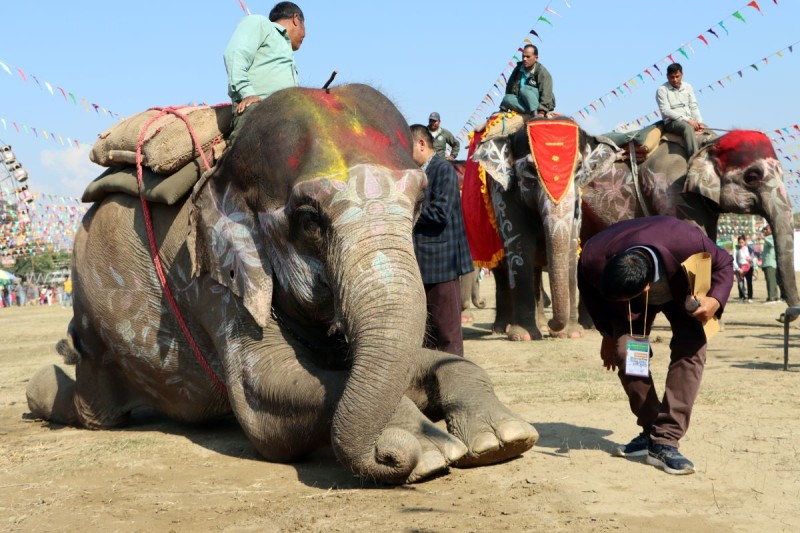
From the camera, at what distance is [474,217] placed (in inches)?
555

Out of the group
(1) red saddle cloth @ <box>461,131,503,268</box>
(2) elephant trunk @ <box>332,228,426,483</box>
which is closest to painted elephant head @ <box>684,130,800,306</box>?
(1) red saddle cloth @ <box>461,131,503,268</box>

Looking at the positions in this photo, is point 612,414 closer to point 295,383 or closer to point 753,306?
point 295,383

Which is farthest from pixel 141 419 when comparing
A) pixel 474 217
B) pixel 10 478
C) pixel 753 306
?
pixel 753 306

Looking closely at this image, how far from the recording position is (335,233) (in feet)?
16.5

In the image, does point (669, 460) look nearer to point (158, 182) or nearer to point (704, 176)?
point (158, 182)

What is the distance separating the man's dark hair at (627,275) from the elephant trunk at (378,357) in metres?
1.01

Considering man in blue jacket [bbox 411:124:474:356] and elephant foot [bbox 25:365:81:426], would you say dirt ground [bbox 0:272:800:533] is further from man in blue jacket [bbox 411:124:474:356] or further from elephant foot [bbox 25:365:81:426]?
man in blue jacket [bbox 411:124:474:356]

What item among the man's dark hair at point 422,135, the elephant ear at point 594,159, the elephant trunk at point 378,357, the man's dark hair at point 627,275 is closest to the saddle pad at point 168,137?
the man's dark hair at point 422,135

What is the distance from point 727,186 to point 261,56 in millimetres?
8437

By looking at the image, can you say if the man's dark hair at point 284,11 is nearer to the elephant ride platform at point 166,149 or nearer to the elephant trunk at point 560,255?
the elephant ride platform at point 166,149

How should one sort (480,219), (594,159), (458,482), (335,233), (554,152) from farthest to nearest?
(480,219)
(594,159)
(554,152)
(335,233)
(458,482)

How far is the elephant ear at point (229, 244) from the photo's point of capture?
5605 millimetres

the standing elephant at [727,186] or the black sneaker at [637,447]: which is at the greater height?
the standing elephant at [727,186]

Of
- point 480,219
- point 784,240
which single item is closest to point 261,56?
point 480,219
